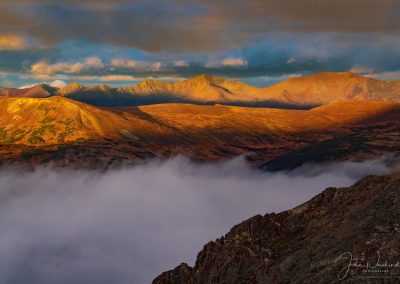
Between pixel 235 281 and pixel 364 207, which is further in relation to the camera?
pixel 235 281

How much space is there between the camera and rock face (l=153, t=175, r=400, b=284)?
48.4m

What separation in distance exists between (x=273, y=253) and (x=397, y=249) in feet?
66.8

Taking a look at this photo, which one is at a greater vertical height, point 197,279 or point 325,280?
point 197,279

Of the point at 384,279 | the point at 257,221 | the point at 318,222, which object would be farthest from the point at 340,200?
the point at 384,279

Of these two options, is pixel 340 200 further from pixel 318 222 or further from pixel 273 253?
pixel 273 253

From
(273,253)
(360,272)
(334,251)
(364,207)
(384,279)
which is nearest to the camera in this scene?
(384,279)

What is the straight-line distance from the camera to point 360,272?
151 ft

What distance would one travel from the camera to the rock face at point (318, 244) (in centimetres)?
4844

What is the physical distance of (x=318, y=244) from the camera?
57.3 m
